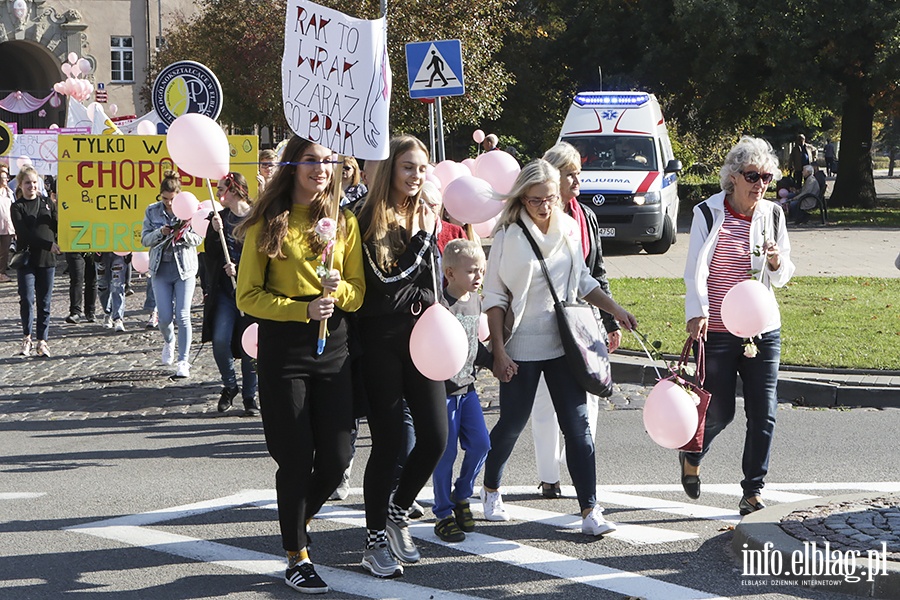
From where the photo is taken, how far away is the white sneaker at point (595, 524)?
5887 millimetres

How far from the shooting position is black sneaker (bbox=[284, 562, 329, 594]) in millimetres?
5113

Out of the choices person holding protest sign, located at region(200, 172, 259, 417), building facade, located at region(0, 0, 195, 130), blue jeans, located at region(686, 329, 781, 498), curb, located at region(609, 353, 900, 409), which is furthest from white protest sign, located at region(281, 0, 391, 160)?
building facade, located at region(0, 0, 195, 130)

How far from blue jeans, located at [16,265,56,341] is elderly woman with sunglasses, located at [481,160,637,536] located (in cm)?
777

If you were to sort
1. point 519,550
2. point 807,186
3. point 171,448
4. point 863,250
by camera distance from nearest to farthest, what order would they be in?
point 519,550, point 171,448, point 863,250, point 807,186

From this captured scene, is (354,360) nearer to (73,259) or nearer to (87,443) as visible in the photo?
(87,443)

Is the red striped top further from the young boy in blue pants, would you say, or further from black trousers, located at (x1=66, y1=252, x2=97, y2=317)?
black trousers, located at (x1=66, y1=252, x2=97, y2=317)

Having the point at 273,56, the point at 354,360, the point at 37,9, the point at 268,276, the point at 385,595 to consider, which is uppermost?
the point at 37,9

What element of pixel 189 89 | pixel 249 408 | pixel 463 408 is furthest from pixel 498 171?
Answer: pixel 189 89

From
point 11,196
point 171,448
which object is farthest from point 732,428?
point 11,196

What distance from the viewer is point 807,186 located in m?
27.7

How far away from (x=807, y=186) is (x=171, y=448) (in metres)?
22.2

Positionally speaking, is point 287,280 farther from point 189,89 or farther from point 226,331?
point 189,89

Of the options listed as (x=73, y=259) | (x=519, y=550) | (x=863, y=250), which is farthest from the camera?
(x=863, y=250)

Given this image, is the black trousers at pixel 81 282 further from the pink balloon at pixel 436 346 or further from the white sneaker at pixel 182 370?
the pink balloon at pixel 436 346
